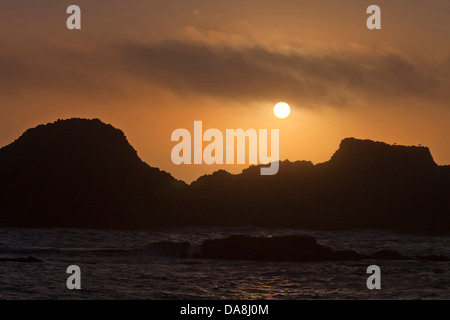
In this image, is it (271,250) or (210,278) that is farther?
(271,250)

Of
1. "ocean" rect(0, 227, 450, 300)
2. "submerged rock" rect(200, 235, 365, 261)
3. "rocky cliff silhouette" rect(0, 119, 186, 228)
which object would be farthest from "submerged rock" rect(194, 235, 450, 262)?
"rocky cliff silhouette" rect(0, 119, 186, 228)

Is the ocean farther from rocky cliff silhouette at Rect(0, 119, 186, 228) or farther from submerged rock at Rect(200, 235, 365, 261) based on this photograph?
rocky cliff silhouette at Rect(0, 119, 186, 228)

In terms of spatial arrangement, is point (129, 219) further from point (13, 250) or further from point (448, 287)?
point (448, 287)

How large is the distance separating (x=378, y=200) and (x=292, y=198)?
16.5 m

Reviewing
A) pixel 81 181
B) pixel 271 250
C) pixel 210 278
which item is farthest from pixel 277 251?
pixel 81 181

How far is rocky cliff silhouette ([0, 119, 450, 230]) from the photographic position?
122 metres

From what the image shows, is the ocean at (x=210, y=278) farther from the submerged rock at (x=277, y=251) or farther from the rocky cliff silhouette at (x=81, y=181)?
the rocky cliff silhouette at (x=81, y=181)

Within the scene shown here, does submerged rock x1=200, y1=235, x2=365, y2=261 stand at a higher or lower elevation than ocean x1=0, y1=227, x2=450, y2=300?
higher

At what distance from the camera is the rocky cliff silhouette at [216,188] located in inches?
4791

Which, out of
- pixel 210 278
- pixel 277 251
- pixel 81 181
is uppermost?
pixel 81 181

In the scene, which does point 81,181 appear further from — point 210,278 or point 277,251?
point 210,278

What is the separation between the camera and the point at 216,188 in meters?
132
